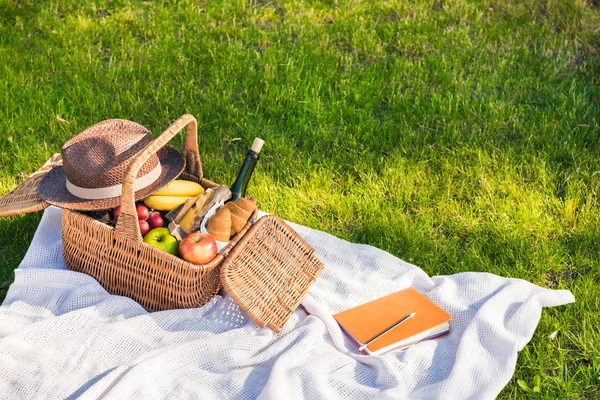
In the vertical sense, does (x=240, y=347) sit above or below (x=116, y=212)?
below

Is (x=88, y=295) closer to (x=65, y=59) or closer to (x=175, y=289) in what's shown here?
(x=175, y=289)

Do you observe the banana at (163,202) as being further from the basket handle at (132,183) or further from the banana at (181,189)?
the basket handle at (132,183)

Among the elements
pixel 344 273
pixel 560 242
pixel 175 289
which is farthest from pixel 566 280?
pixel 175 289

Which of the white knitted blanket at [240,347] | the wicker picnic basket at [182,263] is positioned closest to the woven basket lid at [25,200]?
the wicker picnic basket at [182,263]

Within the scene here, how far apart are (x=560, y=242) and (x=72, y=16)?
14.9 feet

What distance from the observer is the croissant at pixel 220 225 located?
3490mm

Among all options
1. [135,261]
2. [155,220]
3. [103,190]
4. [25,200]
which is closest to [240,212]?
[155,220]

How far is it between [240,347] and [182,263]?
47 cm

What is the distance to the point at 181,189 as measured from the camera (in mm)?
3799

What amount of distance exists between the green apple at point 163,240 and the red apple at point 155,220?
0.34 feet

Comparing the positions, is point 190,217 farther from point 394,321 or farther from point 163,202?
point 394,321

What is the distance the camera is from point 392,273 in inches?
154

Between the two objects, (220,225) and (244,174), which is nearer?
(220,225)

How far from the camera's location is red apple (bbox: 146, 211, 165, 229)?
3.67 metres
